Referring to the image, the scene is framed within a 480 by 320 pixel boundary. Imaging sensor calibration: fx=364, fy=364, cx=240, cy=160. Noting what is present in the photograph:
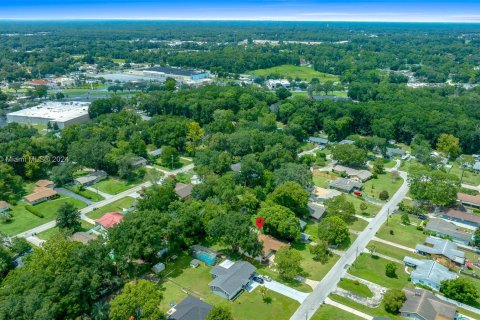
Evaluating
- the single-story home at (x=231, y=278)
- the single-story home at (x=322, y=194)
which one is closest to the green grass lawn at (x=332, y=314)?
the single-story home at (x=231, y=278)

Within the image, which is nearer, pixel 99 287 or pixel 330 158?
pixel 99 287

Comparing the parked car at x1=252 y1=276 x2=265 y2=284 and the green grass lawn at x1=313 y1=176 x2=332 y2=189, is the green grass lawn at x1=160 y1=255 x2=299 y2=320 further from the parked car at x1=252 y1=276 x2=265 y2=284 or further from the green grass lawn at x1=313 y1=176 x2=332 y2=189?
the green grass lawn at x1=313 y1=176 x2=332 y2=189

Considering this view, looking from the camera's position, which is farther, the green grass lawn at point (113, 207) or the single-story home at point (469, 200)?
the single-story home at point (469, 200)

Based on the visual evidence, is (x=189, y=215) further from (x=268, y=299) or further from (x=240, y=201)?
(x=268, y=299)

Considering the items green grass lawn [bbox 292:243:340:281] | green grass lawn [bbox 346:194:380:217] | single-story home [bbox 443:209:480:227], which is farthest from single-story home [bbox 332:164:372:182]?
green grass lawn [bbox 292:243:340:281]

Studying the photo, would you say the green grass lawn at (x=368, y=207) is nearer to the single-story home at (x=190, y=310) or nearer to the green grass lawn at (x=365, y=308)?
the green grass lawn at (x=365, y=308)

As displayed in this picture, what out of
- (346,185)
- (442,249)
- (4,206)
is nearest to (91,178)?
(4,206)

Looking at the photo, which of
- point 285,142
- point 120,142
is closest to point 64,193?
point 120,142
